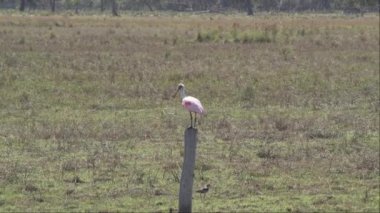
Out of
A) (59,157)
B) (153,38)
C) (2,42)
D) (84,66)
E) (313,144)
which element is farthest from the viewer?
(153,38)

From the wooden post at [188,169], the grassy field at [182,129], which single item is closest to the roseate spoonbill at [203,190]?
the grassy field at [182,129]

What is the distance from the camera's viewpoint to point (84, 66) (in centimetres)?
2469

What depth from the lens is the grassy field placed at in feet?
32.1

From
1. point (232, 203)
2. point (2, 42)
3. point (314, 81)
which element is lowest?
point (232, 203)

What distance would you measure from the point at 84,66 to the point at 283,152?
43.2 feet

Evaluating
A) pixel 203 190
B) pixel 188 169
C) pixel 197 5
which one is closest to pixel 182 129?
pixel 203 190

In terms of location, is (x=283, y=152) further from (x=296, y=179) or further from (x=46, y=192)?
(x=46, y=192)

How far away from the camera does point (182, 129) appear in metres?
15.0

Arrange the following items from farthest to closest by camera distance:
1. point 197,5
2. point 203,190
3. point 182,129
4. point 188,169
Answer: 1. point 197,5
2. point 182,129
3. point 203,190
4. point 188,169

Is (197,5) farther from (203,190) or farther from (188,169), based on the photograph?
(188,169)

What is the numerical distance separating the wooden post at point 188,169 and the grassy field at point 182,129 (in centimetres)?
69

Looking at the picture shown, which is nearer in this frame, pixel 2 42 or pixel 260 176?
pixel 260 176

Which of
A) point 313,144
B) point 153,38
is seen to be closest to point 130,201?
point 313,144

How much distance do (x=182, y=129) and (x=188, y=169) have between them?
22.5ft
